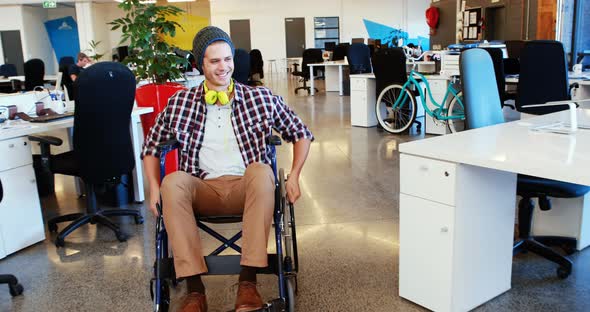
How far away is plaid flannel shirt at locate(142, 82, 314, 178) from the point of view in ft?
7.81

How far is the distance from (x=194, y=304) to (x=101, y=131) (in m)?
1.54

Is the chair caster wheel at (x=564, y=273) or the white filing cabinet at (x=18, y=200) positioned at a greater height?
the white filing cabinet at (x=18, y=200)

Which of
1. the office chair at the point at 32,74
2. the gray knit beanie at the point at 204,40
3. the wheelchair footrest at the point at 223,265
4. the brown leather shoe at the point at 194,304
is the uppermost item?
the gray knit beanie at the point at 204,40

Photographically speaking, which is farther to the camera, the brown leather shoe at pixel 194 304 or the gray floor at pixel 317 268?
the gray floor at pixel 317 268

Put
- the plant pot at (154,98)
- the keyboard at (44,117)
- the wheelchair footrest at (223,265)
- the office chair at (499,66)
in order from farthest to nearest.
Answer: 1. the office chair at (499,66)
2. the plant pot at (154,98)
3. the keyboard at (44,117)
4. the wheelchair footrest at (223,265)

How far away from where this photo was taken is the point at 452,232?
212cm

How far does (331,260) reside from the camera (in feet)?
9.60

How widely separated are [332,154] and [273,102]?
326 cm

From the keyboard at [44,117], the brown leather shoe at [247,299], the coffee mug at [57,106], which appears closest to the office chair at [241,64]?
the coffee mug at [57,106]

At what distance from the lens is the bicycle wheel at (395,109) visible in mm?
6621

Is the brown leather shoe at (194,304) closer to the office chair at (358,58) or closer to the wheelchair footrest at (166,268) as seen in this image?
the wheelchair footrest at (166,268)

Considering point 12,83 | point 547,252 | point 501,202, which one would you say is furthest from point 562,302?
point 12,83

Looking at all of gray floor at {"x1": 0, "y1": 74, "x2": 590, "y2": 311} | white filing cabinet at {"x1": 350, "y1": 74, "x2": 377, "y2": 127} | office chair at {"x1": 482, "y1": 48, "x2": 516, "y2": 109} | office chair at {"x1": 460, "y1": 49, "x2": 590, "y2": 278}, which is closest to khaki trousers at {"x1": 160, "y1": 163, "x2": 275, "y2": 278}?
gray floor at {"x1": 0, "y1": 74, "x2": 590, "y2": 311}

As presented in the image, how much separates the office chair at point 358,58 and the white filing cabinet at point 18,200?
23.7ft
